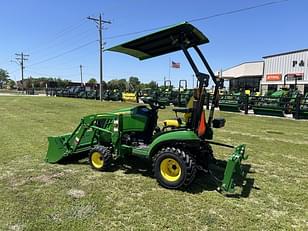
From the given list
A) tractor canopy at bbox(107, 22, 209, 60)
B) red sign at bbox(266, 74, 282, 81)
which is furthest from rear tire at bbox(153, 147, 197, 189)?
red sign at bbox(266, 74, 282, 81)

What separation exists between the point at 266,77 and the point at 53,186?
41.9 metres

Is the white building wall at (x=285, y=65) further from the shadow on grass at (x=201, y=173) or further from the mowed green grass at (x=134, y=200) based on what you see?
the shadow on grass at (x=201, y=173)

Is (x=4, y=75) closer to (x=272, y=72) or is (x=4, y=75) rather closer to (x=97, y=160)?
(x=272, y=72)

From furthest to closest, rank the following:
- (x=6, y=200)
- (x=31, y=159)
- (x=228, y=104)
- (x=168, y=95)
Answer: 1. (x=168, y=95)
2. (x=228, y=104)
3. (x=31, y=159)
4. (x=6, y=200)

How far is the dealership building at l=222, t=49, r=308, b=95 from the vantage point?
121ft

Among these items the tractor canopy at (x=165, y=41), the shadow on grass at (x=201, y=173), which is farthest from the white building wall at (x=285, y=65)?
the tractor canopy at (x=165, y=41)

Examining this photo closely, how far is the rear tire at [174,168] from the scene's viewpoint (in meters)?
4.26

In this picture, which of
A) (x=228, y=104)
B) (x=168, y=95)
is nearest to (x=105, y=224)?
(x=228, y=104)

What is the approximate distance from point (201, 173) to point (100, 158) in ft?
5.69

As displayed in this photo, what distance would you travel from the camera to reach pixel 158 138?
4.66 metres

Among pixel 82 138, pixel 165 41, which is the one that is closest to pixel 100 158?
pixel 82 138

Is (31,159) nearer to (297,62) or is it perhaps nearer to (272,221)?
(272,221)

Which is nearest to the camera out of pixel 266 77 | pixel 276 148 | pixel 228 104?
pixel 276 148

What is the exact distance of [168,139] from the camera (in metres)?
4.51
